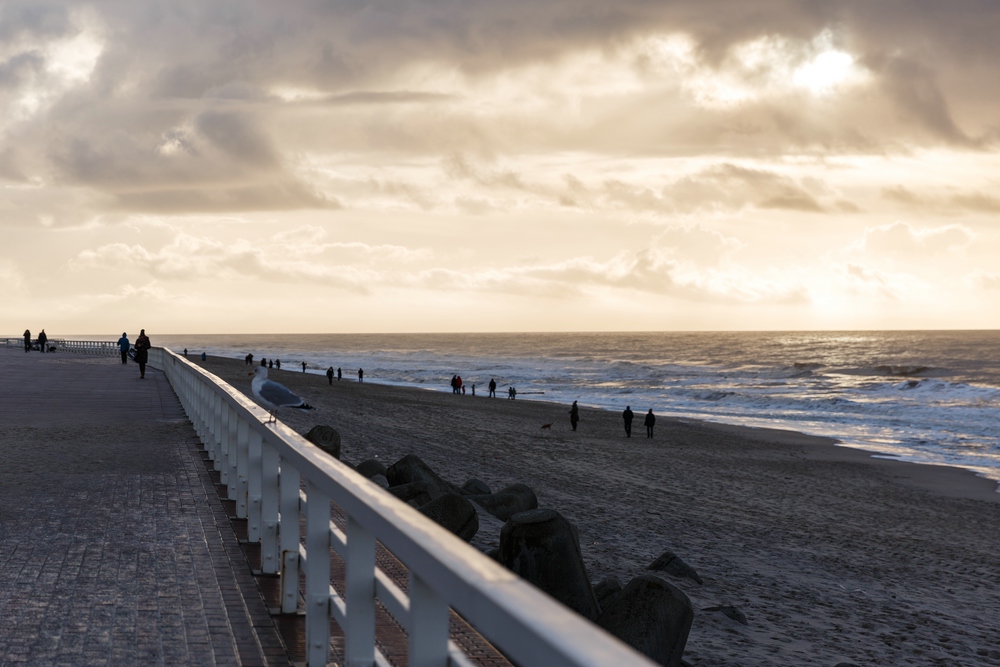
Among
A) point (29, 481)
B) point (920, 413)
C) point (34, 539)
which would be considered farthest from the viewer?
point (920, 413)

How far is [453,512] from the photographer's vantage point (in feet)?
36.0

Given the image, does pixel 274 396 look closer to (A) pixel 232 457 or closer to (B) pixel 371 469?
(A) pixel 232 457

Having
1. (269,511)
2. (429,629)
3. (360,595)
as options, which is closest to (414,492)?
(269,511)

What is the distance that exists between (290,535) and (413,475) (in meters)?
9.27

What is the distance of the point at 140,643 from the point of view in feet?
Result: 16.1

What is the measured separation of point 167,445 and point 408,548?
Result: 11976 mm

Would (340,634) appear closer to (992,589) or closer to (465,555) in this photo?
(465,555)

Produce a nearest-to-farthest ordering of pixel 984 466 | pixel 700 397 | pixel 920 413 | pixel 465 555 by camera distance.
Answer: pixel 465 555 → pixel 984 466 → pixel 920 413 → pixel 700 397

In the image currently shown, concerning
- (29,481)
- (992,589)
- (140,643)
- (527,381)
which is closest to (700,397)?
(527,381)

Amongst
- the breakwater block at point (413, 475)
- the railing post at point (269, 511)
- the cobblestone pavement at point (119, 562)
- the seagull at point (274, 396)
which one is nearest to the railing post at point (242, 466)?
the cobblestone pavement at point (119, 562)

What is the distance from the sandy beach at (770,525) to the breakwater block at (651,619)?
895 mm

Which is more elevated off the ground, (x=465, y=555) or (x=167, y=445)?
(x=465, y=555)

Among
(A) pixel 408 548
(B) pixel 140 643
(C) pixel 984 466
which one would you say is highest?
(A) pixel 408 548

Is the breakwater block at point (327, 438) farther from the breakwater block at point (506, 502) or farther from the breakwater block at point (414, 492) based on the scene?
the breakwater block at point (506, 502)
